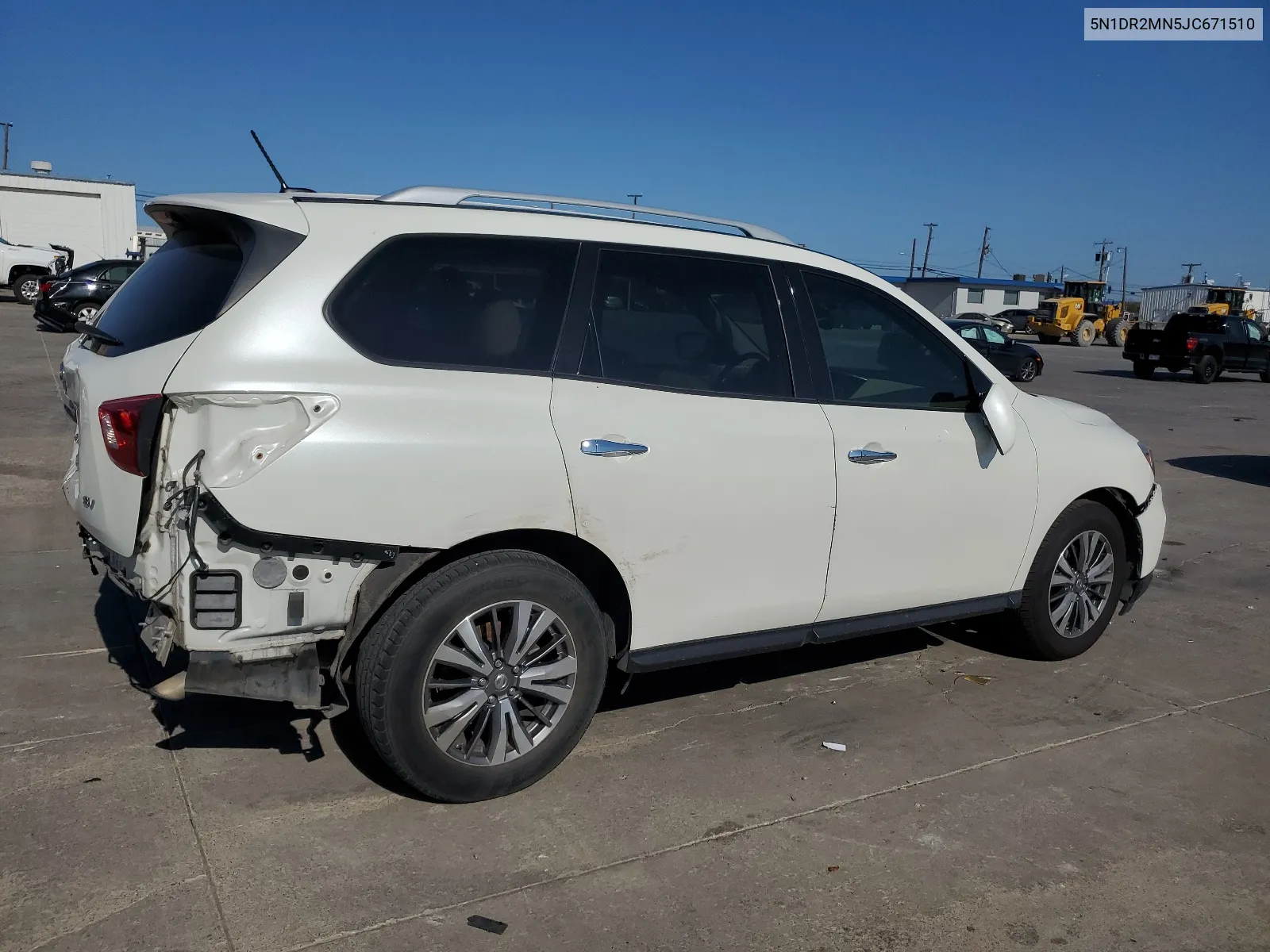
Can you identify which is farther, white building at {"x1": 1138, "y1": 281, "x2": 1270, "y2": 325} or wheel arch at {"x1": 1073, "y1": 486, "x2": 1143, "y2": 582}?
white building at {"x1": 1138, "y1": 281, "x2": 1270, "y2": 325}

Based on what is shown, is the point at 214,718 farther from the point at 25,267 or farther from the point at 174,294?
the point at 25,267

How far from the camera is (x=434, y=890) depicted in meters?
3.11

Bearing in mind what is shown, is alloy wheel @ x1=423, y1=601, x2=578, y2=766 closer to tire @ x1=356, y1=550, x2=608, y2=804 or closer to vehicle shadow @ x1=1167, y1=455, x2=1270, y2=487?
tire @ x1=356, y1=550, x2=608, y2=804

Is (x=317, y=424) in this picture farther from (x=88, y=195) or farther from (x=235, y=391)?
(x=88, y=195)

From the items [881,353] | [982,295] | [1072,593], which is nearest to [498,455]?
[881,353]

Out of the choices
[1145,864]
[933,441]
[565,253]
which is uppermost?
[565,253]

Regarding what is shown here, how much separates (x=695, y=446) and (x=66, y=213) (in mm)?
45458

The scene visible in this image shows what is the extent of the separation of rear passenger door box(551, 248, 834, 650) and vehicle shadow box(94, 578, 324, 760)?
1.39 meters

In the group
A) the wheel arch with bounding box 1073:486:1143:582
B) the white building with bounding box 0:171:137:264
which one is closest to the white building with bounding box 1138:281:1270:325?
the white building with bounding box 0:171:137:264

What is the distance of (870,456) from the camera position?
418cm

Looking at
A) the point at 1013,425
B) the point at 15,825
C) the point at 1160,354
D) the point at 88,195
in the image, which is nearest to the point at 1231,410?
the point at 1160,354

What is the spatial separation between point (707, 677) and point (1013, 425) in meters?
1.76

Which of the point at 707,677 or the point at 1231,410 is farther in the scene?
the point at 1231,410

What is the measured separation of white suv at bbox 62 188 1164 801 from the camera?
10.3 ft
